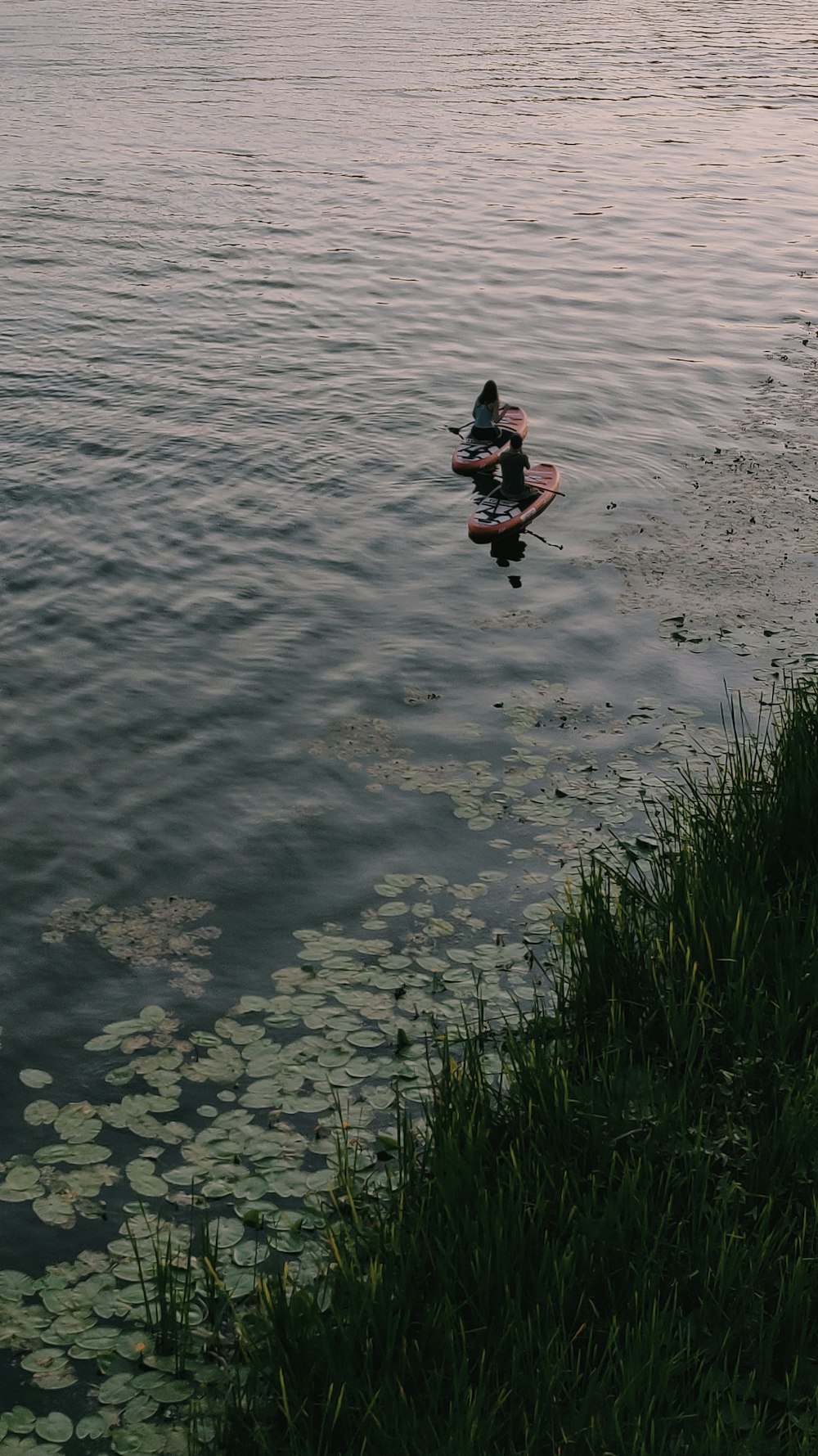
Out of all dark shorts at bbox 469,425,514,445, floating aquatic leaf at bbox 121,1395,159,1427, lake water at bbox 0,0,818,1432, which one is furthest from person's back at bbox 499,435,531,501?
floating aquatic leaf at bbox 121,1395,159,1427

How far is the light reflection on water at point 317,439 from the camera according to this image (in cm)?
1166

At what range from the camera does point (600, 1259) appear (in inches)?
231

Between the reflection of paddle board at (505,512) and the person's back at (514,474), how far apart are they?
0.31 ft

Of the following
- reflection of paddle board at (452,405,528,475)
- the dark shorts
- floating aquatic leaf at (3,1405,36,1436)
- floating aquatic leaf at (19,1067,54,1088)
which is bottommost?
floating aquatic leaf at (3,1405,36,1436)

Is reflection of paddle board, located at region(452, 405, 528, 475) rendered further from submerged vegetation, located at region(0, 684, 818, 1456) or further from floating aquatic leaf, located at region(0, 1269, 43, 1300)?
floating aquatic leaf, located at region(0, 1269, 43, 1300)

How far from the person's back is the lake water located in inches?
27.9

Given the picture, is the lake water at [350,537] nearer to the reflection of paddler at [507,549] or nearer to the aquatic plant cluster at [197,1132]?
the aquatic plant cluster at [197,1132]

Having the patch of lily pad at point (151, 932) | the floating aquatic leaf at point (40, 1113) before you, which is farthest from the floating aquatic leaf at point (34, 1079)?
the patch of lily pad at point (151, 932)

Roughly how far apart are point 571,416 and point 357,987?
13.5 meters

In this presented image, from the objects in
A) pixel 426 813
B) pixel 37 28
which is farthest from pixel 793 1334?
pixel 37 28

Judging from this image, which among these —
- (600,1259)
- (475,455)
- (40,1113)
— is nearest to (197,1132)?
(40,1113)

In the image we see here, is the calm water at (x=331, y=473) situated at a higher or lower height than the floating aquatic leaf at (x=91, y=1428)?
higher

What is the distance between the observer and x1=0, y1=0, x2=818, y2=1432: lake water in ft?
35.0

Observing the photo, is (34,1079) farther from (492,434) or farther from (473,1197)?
(492,434)
